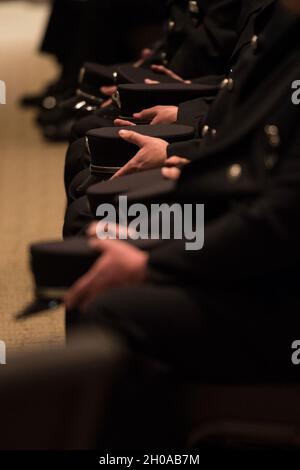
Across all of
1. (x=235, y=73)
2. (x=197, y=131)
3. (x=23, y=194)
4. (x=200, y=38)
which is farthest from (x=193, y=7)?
(x=23, y=194)

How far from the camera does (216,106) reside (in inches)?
92.4

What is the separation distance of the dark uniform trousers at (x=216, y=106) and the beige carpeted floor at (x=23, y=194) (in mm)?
429

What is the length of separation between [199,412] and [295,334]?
201 mm

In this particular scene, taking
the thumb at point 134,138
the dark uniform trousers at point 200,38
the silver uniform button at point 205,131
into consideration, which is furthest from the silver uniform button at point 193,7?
the silver uniform button at point 205,131

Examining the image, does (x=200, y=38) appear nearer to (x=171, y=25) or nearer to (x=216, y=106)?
(x=171, y=25)

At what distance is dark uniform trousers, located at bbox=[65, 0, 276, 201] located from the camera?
232 cm

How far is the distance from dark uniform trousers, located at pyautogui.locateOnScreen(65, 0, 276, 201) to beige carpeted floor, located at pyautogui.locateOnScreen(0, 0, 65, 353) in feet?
1.41

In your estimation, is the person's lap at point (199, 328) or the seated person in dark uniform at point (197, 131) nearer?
the person's lap at point (199, 328)

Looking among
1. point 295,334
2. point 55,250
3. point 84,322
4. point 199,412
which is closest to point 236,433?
point 199,412

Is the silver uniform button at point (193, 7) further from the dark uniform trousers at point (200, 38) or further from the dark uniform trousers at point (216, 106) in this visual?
the dark uniform trousers at point (216, 106)

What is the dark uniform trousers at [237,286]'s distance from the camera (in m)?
1.68

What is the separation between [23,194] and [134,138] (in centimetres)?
223

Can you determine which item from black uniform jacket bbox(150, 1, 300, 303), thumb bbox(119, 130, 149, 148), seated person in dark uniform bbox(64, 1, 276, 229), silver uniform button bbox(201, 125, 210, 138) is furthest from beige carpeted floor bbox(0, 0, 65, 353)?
black uniform jacket bbox(150, 1, 300, 303)

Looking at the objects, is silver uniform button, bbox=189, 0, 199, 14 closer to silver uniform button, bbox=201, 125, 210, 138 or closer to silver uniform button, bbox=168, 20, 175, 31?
silver uniform button, bbox=168, 20, 175, 31
